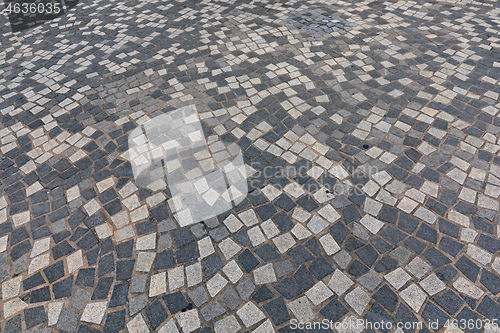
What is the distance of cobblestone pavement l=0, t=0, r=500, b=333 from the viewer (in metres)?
3.05

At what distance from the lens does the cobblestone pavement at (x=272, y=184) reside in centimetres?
305

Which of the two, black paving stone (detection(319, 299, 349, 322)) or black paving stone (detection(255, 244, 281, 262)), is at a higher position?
black paving stone (detection(255, 244, 281, 262))

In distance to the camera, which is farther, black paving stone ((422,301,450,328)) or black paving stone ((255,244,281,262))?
black paving stone ((255,244,281,262))

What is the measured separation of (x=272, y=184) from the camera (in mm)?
4090

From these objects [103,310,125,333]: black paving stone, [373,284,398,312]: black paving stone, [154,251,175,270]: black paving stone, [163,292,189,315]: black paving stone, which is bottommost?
[103,310,125,333]: black paving stone

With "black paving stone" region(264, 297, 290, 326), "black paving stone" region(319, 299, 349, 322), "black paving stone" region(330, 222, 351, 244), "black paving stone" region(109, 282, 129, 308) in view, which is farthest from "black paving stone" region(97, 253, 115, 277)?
"black paving stone" region(330, 222, 351, 244)

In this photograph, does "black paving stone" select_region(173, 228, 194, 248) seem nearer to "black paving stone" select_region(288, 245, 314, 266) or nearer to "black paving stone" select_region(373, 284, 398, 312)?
"black paving stone" select_region(288, 245, 314, 266)

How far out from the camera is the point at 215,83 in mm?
5836

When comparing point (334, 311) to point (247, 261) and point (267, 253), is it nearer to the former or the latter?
point (267, 253)

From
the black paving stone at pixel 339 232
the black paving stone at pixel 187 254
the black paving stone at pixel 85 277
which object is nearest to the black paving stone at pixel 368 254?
the black paving stone at pixel 339 232

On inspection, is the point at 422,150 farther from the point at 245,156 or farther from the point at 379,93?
the point at 245,156

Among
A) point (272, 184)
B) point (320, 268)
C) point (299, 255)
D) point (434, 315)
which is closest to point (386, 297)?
point (434, 315)

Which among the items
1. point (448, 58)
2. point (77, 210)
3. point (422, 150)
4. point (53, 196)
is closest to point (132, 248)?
point (77, 210)

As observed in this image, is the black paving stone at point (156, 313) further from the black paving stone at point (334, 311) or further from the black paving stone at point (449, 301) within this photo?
the black paving stone at point (449, 301)
